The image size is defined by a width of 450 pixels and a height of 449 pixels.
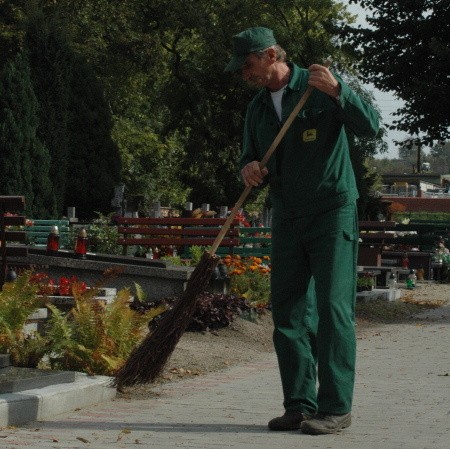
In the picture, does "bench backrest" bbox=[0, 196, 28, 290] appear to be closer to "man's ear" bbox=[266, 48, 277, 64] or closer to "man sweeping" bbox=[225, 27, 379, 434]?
"man sweeping" bbox=[225, 27, 379, 434]

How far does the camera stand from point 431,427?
25.4 ft

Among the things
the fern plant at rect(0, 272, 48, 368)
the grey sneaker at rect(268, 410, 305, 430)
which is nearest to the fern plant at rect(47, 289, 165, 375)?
the fern plant at rect(0, 272, 48, 368)

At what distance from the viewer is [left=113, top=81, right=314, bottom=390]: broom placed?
→ 796 centimetres

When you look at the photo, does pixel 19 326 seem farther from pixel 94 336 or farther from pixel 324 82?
pixel 324 82

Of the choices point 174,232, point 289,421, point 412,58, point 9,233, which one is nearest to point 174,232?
point 174,232

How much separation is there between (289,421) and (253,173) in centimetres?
133

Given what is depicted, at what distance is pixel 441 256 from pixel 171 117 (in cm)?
2038

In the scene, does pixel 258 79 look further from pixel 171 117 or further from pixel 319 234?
pixel 171 117

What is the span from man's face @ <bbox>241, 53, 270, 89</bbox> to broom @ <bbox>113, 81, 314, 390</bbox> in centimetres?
45

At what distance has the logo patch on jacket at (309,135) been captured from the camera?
7332 mm

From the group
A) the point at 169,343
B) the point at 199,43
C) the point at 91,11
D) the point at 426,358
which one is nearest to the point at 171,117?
the point at 199,43

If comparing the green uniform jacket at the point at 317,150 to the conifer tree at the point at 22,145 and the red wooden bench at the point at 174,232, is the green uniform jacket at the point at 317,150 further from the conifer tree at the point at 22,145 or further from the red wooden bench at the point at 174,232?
the conifer tree at the point at 22,145

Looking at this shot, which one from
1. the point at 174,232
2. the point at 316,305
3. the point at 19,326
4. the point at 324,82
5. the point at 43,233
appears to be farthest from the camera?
the point at 43,233

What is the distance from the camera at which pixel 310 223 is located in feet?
24.2
